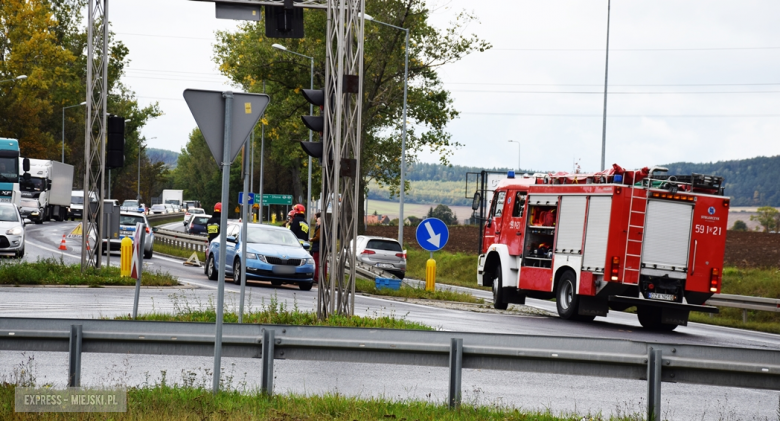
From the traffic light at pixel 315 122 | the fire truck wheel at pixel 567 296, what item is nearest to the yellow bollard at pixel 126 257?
the fire truck wheel at pixel 567 296

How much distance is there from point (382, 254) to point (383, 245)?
36cm

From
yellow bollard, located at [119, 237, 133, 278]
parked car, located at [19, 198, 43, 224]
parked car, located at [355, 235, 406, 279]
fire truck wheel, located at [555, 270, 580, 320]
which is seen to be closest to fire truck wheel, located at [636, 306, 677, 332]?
fire truck wheel, located at [555, 270, 580, 320]

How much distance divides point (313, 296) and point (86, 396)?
50.5 ft

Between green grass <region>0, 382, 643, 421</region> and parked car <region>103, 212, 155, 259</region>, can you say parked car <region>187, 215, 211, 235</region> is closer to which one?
parked car <region>103, 212, 155, 259</region>

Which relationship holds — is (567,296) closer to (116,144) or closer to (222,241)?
(116,144)

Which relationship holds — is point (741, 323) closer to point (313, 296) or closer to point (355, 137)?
point (313, 296)

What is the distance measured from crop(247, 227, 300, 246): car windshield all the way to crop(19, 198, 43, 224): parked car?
38.2 m

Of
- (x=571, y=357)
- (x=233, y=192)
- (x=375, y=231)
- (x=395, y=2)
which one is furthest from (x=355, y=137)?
(x=233, y=192)

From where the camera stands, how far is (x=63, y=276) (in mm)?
24281

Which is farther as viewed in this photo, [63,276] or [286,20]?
[63,276]

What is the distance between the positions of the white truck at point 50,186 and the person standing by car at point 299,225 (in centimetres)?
3372

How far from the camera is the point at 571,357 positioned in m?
8.31

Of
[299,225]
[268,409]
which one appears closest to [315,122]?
[268,409]

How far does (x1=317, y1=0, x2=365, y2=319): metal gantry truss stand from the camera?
14984 millimetres
